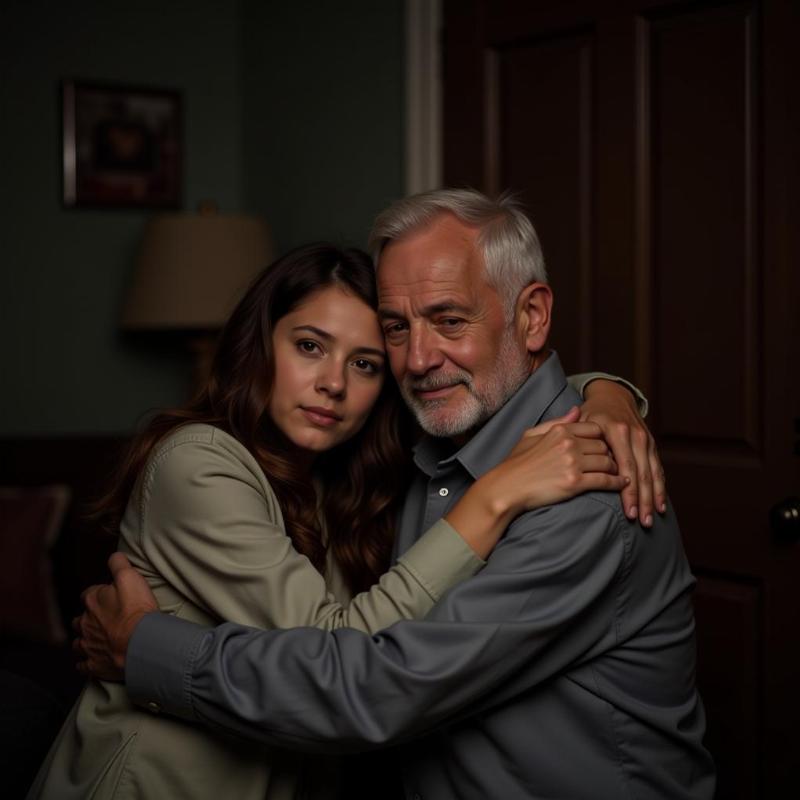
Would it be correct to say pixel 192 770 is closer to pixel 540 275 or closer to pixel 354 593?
pixel 354 593

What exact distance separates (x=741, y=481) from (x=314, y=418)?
1123 mm

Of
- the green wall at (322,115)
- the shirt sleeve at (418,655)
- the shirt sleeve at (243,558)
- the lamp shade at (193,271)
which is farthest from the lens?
the lamp shade at (193,271)

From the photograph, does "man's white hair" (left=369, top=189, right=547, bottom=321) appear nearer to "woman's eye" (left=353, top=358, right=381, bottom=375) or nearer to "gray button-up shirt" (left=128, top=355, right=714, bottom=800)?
"woman's eye" (left=353, top=358, right=381, bottom=375)

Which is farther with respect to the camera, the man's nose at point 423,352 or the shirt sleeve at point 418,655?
the man's nose at point 423,352

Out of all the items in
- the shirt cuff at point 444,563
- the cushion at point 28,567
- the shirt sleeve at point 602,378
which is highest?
the shirt sleeve at point 602,378

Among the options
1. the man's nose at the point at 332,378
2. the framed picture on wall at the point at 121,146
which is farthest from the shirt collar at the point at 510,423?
the framed picture on wall at the point at 121,146

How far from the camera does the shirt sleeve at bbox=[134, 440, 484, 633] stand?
1.38 metres

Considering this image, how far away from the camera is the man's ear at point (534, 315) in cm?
172

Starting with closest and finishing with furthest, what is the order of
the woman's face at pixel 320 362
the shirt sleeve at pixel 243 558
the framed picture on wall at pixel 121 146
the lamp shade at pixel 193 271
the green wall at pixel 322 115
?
the shirt sleeve at pixel 243 558 < the woman's face at pixel 320 362 < the green wall at pixel 322 115 < the lamp shade at pixel 193 271 < the framed picture on wall at pixel 121 146

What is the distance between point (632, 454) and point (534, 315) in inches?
14.7

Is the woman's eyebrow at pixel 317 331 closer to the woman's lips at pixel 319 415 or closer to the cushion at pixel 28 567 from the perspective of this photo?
the woman's lips at pixel 319 415

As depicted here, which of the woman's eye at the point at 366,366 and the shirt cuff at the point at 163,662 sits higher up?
the woman's eye at the point at 366,366

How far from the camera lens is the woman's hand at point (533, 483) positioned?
1364 mm

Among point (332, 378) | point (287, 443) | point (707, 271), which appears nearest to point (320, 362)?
point (332, 378)
